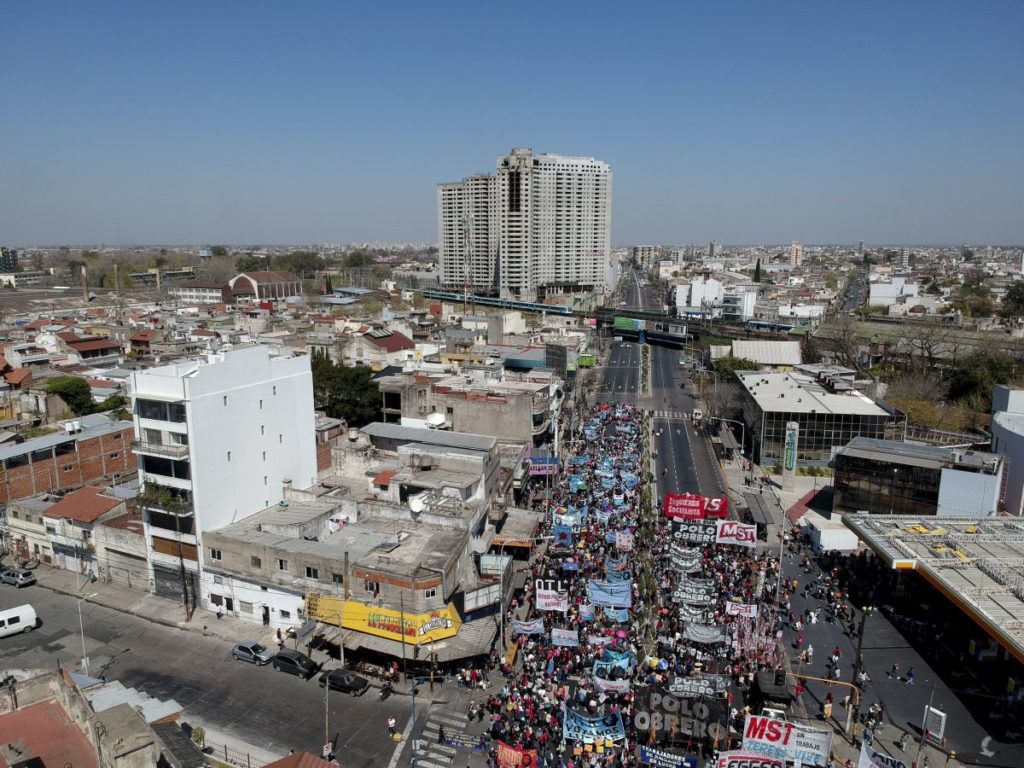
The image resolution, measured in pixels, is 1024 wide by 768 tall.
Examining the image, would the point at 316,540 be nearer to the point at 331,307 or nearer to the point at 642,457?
the point at 642,457

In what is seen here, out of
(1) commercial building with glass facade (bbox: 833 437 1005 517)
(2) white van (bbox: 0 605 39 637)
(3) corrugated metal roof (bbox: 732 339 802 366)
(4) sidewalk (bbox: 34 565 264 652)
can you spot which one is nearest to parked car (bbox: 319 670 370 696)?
(4) sidewalk (bbox: 34 565 264 652)

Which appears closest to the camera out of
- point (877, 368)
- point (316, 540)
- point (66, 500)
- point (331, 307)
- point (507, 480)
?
point (316, 540)

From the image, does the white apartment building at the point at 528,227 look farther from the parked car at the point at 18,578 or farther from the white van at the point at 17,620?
the white van at the point at 17,620

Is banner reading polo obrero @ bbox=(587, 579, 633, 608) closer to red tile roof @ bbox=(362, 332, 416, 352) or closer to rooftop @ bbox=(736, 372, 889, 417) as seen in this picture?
rooftop @ bbox=(736, 372, 889, 417)

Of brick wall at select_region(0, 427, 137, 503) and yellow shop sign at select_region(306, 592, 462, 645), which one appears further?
brick wall at select_region(0, 427, 137, 503)

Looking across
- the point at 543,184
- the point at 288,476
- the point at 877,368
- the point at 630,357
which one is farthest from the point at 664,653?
the point at 543,184

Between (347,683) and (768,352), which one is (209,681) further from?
(768,352)
